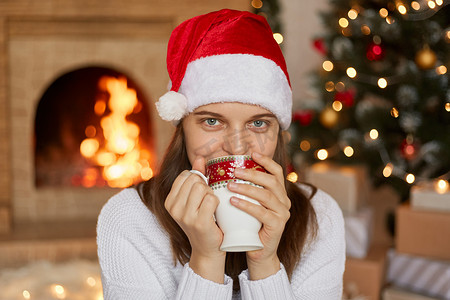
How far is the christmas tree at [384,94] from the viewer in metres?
2.19

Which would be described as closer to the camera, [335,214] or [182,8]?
[335,214]

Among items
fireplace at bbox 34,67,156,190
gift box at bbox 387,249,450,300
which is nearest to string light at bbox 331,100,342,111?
gift box at bbox 387,249,450,300

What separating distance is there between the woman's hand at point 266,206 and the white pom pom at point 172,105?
0.26 meters

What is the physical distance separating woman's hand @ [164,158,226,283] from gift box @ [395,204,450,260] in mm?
1338

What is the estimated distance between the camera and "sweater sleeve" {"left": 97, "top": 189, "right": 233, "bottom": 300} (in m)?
0.89

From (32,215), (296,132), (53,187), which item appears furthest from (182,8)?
(32,215)

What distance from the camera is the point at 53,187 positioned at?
2586 millimetres

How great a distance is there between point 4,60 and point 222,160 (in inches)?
77.8

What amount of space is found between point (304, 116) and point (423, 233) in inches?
33.6

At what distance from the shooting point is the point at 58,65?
2.47m

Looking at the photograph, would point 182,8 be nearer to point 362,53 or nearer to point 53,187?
point 362,53

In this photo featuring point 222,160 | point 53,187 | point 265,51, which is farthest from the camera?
point 53,187

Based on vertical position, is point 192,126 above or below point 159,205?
above

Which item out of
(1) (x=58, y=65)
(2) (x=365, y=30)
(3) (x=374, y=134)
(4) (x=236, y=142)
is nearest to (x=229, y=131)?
(4) (x=236, y=142)
